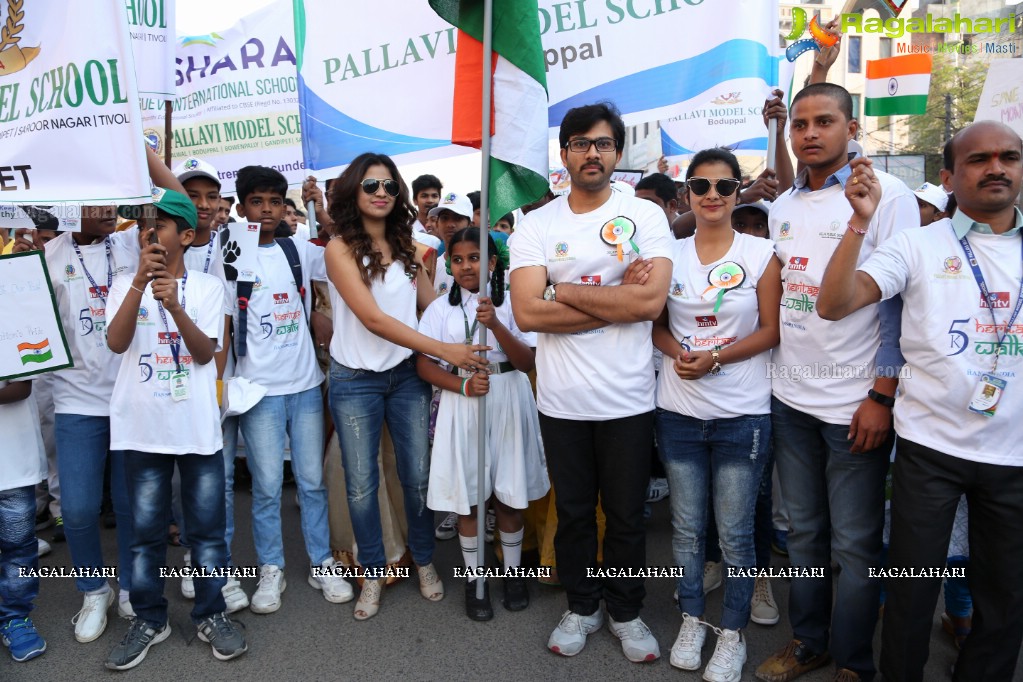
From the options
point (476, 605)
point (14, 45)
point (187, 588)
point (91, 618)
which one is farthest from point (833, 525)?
point (14, 45)

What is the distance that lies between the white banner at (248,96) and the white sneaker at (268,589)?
122 inches

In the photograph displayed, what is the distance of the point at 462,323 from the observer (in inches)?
159

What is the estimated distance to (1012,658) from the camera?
2.85 meters

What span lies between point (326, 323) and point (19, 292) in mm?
1591

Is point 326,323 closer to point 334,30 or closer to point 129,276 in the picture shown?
point 129,276

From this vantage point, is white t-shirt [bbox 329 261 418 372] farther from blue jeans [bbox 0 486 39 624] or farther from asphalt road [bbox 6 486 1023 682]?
blue jeans [bbox 0 486 39 624]

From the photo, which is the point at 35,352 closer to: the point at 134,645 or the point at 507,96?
the point at 134,645

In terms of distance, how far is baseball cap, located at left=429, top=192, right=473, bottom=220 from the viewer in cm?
564

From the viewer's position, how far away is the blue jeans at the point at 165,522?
3.55m

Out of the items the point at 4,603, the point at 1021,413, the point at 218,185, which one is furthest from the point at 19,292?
the point at 1021,413

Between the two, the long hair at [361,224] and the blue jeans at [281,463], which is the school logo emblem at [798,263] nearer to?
the long hair at [361,224]

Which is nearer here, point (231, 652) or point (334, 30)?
point (231, 652)

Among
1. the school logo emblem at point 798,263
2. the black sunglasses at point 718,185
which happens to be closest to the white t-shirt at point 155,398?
the black sunglasses at point 718,185

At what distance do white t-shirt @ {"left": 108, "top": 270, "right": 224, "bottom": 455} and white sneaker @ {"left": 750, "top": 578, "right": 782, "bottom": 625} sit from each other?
2688mm
